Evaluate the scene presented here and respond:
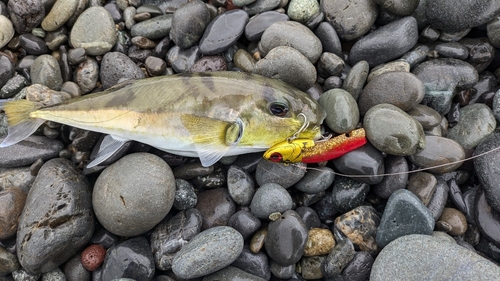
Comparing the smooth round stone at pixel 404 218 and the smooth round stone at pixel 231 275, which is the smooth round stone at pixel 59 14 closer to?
the smooth round stone at pixel 231 275

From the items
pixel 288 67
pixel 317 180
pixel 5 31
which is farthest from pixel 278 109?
pixel 5 31

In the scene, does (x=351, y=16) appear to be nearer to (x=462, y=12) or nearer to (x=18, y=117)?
(x=462, y=12)

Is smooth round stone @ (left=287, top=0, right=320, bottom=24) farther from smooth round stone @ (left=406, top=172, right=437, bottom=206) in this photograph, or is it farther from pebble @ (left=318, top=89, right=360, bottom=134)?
smooth round stone @ (left=406, top=172, right=437, bottom=206)

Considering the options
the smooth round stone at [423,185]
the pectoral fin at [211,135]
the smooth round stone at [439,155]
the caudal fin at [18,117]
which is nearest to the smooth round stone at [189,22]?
the pectoral fin at [211,135]

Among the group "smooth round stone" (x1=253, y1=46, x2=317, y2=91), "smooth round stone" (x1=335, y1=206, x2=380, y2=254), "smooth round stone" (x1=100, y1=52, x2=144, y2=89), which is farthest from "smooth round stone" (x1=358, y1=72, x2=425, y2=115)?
"smooth round stone" (x1=100, y1=52, x2=144, y2=89)

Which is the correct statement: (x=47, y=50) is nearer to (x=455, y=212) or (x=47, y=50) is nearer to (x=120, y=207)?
(x=120, y=207)

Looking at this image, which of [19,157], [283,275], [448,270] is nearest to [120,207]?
[19,157]
